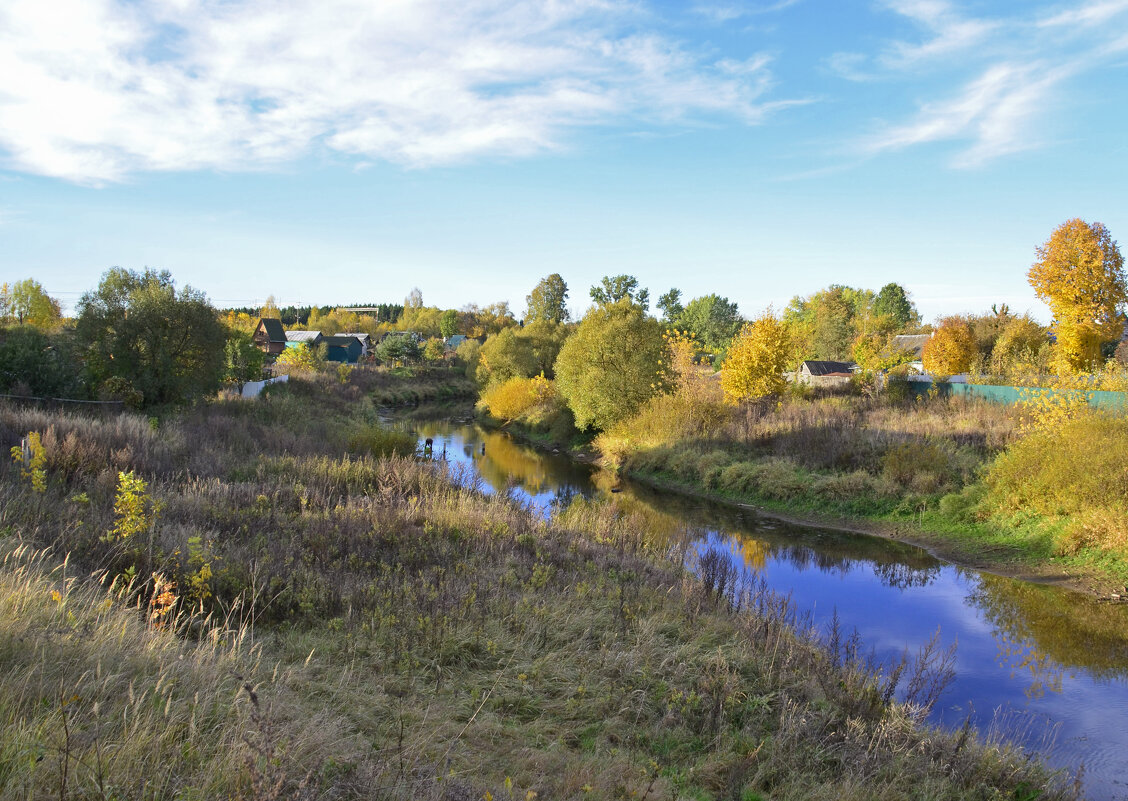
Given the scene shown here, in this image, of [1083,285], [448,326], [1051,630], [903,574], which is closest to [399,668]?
[1051,630]

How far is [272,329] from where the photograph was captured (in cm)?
7831

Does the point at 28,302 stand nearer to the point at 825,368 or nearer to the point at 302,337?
the point at 302,337

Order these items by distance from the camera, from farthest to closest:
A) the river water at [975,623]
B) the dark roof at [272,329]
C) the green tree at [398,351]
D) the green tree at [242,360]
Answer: the dark roof at [272,329] → the green tree at [398,351] → the green tree at [242,360] → the river water at [975,623]

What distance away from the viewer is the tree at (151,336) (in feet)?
68.2

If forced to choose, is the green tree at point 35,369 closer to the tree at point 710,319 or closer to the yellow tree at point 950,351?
the yellow tree at point 950,351

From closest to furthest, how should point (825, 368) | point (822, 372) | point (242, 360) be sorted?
point (242, 360) → point (822, 372) → point (825, 368)

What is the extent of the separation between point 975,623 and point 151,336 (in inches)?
923

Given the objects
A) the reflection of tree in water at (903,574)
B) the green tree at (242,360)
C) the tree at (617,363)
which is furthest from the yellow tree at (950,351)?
the green tree at (242,360)

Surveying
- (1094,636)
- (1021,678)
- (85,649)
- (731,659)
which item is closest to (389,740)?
(85,649)

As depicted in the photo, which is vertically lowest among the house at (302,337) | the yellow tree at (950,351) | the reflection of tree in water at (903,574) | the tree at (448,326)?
the reflection of tree in water at (903,574)

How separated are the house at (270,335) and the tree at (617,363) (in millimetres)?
56123

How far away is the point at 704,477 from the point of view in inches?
884

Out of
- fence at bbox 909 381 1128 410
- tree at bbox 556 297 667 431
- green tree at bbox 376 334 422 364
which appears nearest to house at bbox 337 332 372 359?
green tree at bbox 376 334 422 364

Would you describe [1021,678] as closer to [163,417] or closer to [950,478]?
[950,478]
